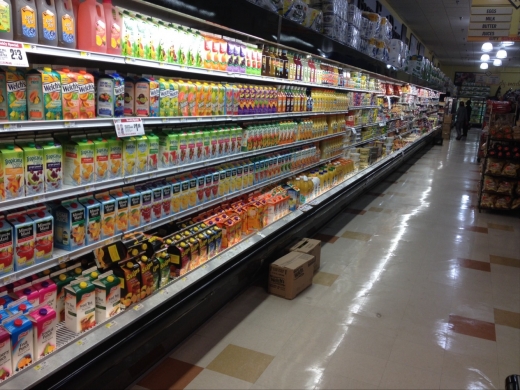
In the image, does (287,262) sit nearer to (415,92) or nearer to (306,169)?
(306,169)

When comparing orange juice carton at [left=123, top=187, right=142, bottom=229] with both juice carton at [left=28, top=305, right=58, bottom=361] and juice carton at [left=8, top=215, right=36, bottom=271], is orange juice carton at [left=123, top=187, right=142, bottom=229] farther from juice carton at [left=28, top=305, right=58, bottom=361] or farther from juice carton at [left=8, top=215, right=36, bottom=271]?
juice carton at [left=28, top=305, right=58, bottom=361]

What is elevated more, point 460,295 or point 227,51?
point 227,51

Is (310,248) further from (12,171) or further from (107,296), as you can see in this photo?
(12,171)

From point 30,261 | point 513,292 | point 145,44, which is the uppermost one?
point 145,44

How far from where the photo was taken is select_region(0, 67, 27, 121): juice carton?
1929 millimetres

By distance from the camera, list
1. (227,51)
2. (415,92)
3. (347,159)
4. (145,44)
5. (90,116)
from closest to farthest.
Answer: (90,116) → (145,44) → (227,51) → (347,159) → (415,92)

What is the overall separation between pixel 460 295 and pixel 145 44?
343 cm

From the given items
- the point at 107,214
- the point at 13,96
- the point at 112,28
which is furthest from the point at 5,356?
the point at 112,28

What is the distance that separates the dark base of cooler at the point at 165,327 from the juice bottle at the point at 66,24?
4.90 feet

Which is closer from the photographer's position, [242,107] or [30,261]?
[30,261]

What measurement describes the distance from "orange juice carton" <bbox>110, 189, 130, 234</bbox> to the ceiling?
10.8 metres

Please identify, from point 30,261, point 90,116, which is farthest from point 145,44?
point 30,261

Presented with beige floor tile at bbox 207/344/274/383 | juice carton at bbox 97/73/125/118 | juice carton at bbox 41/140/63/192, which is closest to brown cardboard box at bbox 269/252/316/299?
beige floor tile at bbox 207/344/274/383

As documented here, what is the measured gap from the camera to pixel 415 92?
14.2m
